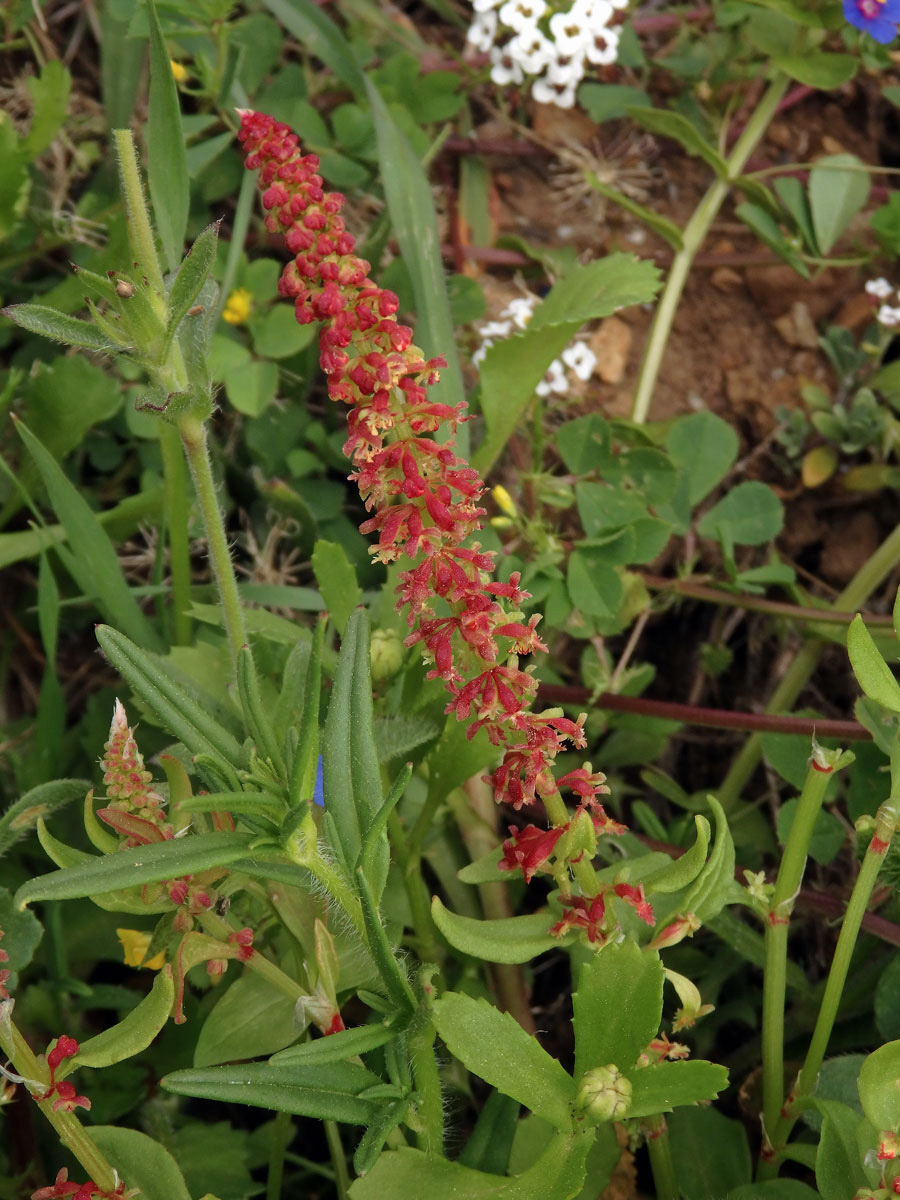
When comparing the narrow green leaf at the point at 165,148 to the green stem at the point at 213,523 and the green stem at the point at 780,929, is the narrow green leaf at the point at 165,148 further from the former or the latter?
the green stem at the point at 780,929

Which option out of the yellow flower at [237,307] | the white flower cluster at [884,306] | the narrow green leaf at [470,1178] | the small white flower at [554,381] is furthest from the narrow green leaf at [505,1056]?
the white flower cluster at [884,306]

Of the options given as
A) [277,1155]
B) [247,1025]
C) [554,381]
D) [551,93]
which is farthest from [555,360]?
[277,1155]

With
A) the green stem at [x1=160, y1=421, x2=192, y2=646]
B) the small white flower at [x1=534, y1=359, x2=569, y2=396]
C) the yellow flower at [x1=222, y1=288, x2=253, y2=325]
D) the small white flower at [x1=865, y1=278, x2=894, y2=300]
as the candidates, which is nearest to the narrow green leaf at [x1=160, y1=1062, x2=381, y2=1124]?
the green stem at [x1=160, y1=421, x2=192, y2=646]

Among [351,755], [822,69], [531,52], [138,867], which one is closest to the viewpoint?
[138,867]

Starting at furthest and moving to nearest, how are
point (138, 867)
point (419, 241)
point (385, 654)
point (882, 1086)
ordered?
point (419, 241) → point (385, 654) → point (882, 1086) → point (138, 867)

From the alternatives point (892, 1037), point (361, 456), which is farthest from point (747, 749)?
point (361, 456)

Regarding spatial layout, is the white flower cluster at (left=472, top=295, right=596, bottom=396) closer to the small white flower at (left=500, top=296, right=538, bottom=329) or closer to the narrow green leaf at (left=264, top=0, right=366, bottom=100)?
the small white flower at (left=500, top=296, right=538, bottom=329)

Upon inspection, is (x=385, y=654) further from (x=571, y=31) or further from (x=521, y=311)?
(x=571, y=31)
